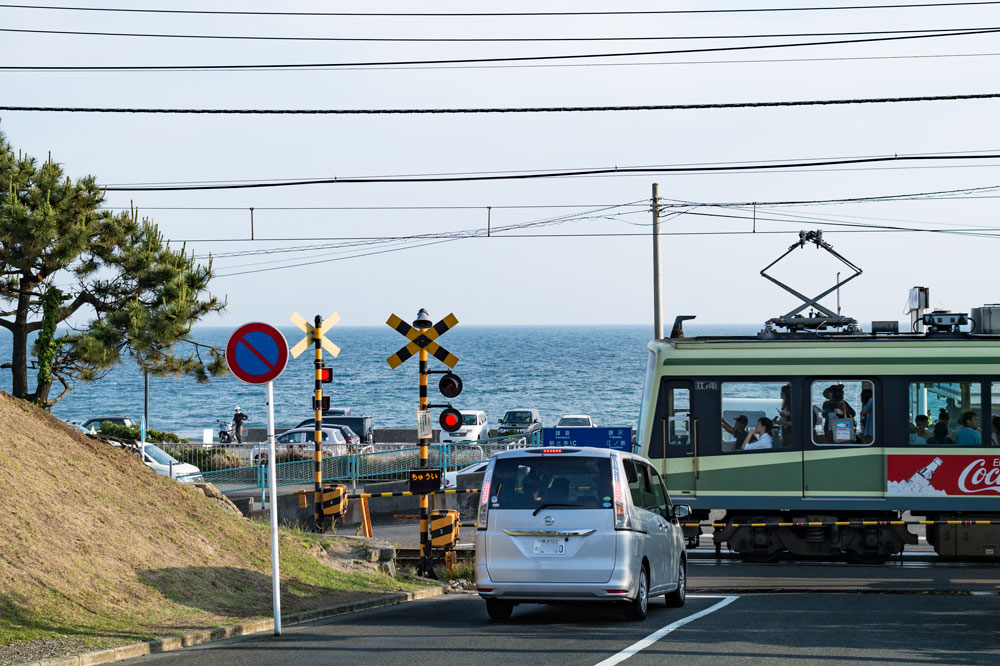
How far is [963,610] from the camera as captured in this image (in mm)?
13570

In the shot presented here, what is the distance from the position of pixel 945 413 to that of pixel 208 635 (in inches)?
539

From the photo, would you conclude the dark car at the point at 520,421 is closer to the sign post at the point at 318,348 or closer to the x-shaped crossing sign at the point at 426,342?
the sign post at the point at 318,348

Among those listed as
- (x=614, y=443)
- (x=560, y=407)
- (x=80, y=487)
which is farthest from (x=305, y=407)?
(x=80, y=487)

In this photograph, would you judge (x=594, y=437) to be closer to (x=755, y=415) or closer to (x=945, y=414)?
(x=755, y=415)

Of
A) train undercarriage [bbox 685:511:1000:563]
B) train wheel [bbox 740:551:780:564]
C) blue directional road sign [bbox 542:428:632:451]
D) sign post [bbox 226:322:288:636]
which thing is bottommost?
train wheel [bbox 740:551:780:564]

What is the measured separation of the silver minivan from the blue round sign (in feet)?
8.04

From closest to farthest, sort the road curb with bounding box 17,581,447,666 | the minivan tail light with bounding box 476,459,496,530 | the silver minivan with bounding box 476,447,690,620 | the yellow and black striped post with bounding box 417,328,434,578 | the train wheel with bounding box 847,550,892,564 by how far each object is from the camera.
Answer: the road curb with bounding box 17,581,447,666 < the silver minivan with bounding box 476,447,690,620 < the minivan tail light with bounding box 476,459,496,530 < the yellow and black striped post with bounding box 417,328,434,578 < the train wheel with bounding box 847,550,892,564

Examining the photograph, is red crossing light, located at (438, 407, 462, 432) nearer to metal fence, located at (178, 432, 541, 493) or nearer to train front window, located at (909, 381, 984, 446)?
train front window, located at (909, 381, 984, 446)

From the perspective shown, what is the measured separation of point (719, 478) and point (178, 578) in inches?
411

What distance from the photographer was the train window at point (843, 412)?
20.5m

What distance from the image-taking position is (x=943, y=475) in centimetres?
2012

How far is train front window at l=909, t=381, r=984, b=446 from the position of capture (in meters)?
20.1

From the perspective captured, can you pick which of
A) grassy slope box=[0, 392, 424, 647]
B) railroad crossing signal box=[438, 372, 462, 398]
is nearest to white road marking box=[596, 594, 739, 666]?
grassy slope box=[0, 392, 424, 647]

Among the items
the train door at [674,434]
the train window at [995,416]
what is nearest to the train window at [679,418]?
the train door at [674,434]
